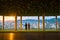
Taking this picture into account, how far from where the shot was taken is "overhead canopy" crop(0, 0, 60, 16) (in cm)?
2830

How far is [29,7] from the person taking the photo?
28.6 metres

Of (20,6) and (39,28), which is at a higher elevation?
(20,6)

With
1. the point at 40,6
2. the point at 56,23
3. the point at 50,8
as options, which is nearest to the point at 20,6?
the point at 40,6

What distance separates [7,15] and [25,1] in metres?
3.97

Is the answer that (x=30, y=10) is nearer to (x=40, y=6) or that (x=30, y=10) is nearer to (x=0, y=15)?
(x=40, y=6)

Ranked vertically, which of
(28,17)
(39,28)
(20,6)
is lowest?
(39,28)

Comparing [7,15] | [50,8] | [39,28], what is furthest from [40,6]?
[7,15]

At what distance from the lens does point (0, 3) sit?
28297mm

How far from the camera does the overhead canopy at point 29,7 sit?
28.3 m

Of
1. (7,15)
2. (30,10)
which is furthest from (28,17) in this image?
(7,15)

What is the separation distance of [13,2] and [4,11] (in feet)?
7.19

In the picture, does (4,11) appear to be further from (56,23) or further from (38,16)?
(56,23)

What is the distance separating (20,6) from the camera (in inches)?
1117

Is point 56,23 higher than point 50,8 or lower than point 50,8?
lower
